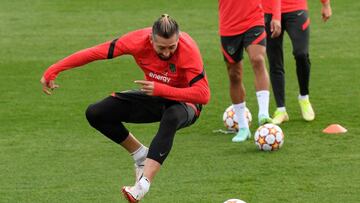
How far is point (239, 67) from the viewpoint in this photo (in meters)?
12.1

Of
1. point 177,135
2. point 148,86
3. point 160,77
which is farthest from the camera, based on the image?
point 177,135

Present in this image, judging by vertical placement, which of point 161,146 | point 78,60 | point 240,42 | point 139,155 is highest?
point 78,60

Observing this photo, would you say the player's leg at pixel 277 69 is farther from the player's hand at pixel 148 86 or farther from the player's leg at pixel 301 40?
the player's hand at pixel 148 86

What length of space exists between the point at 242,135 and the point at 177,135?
2.98 feet

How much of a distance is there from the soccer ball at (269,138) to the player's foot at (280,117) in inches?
58.4

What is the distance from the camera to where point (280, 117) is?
12852 mm

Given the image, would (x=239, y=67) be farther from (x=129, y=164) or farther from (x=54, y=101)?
(x=54, y=101)

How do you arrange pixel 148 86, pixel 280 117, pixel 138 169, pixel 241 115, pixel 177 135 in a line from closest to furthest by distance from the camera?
pixel 148 86 → pixel 138 169 → pixel 241 115 → pixel 177 135 → pixel 280 117

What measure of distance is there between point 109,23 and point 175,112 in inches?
476

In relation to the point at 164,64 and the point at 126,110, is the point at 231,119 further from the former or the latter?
the point at 164,64

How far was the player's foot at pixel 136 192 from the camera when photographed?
28.9 ft

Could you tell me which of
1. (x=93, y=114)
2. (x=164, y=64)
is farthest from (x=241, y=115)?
(x=93, y=114)

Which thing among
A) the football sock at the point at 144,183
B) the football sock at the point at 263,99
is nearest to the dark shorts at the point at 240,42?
the football sock at the point at 263,99

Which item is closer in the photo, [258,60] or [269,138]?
[269,138]
